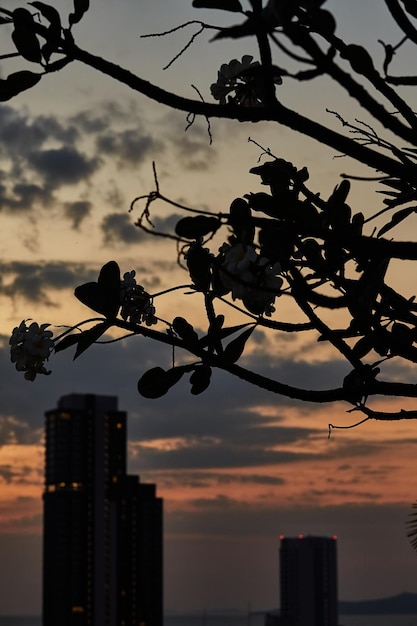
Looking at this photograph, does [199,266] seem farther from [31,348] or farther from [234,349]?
[31,348]

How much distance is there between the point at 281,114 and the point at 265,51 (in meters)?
0.15

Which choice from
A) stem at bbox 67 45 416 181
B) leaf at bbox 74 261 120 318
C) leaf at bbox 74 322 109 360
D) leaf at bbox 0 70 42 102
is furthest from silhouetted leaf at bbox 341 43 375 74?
leaf at bbox 74 322 109 360

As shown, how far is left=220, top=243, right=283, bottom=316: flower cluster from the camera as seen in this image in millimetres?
2137

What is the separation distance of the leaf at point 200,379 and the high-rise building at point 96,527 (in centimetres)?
14187

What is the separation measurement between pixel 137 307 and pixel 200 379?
307mm

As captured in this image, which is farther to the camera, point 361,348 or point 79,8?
point 361,348

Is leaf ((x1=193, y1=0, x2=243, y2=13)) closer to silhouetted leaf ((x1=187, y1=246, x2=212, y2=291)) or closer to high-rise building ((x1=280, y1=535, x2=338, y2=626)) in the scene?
silhouetted leaf ((x1=187, y1=246, x2=212, y2=291))

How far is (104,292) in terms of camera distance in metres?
2.87

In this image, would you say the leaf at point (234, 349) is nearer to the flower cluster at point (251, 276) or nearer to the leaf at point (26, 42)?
the flower cluster at point (251, 276)

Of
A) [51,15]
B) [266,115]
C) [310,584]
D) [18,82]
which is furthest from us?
[310,584]

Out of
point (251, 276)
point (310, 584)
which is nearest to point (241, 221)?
point (251, 276)

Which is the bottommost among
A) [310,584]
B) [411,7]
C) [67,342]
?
[310,584]

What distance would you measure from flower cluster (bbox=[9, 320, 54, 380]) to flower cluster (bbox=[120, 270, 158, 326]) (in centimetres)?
26

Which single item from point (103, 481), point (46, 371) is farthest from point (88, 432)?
point (46, 371)
